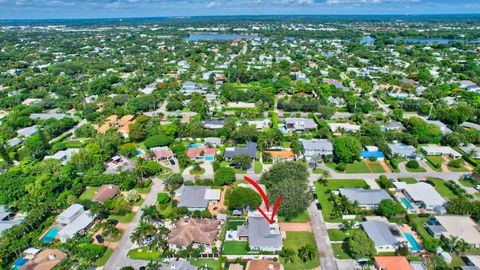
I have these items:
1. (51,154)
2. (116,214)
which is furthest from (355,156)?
(51,154)

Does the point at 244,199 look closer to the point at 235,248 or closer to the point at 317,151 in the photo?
the point at 235,248

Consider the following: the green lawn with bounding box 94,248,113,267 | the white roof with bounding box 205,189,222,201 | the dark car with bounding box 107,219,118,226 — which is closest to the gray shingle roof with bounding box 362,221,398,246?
the white roof with bounding box 205,189,222,201

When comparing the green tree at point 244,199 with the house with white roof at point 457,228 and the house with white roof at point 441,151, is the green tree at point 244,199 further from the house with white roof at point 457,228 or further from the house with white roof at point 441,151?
the house with white roof at point 441,151

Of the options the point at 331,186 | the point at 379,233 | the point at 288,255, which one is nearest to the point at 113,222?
the point at 288,255

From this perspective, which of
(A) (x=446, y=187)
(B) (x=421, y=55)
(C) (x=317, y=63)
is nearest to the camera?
(A) (x=446, y=187)

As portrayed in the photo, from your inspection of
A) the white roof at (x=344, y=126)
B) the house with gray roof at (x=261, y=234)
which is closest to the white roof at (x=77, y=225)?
the house with gray roof at (x=261, y=234)

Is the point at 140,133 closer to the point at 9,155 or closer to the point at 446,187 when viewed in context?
the point at 9,155
